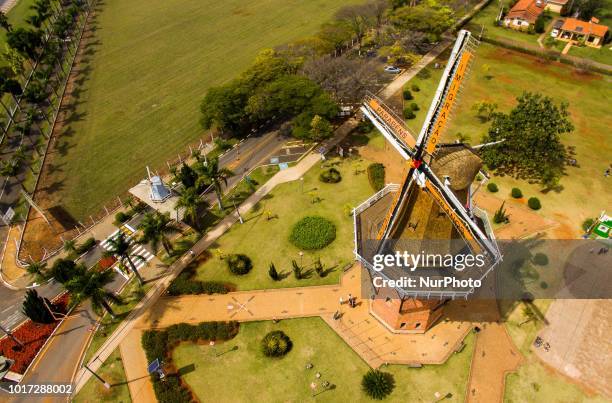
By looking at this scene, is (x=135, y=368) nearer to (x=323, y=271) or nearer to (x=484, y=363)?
(x=323, y=271)

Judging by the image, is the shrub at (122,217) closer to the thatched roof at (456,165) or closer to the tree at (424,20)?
the thatched roof at (456,165)

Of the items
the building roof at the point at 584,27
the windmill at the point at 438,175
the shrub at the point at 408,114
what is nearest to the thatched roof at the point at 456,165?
the windmill at the point at 438,175

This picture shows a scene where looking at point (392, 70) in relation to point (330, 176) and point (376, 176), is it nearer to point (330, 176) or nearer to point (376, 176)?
point (376, 176)

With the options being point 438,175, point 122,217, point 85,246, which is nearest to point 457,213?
point 438,175

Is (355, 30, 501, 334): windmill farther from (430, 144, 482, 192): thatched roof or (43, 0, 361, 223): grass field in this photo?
(43, 0, 361, 223): grass field

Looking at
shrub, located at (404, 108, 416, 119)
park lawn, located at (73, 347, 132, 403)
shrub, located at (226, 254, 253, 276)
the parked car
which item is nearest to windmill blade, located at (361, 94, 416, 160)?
shrub, located at (226, 254, 253, 276)
